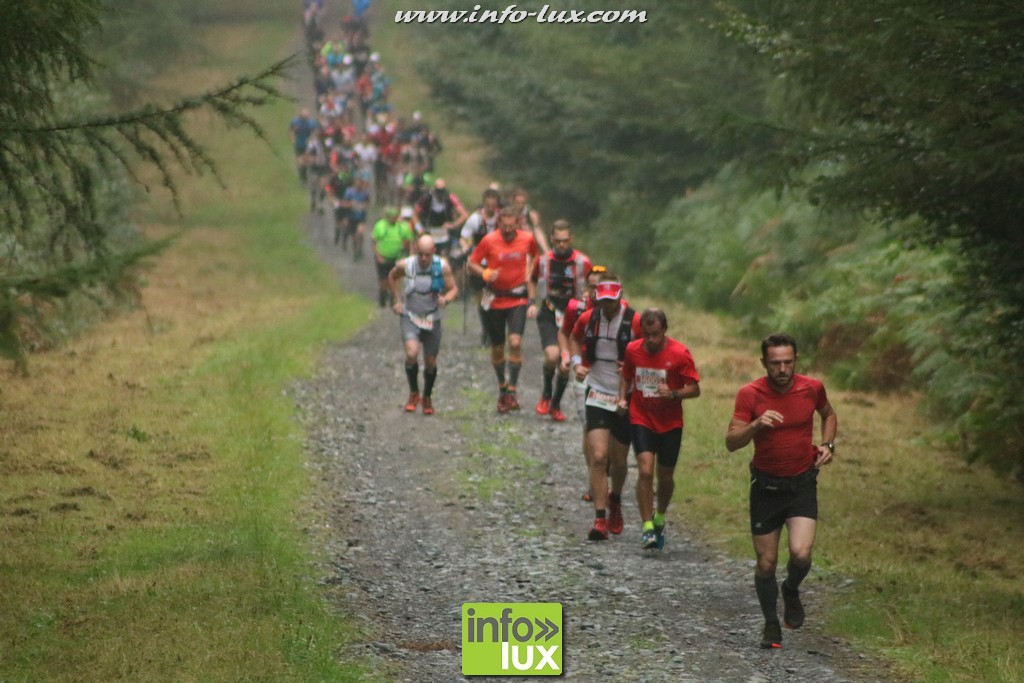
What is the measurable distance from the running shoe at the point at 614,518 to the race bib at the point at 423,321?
486 centimetres

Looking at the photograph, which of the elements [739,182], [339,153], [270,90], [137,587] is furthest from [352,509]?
[339,153]

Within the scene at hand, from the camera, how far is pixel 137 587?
10.7m

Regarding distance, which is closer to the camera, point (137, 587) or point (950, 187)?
point (137, 587)

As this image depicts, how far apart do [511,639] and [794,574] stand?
190 centimetres

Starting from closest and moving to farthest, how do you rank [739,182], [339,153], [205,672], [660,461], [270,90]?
[205,672] → [270,90] → [660,461] → [739,182] → [339,153]

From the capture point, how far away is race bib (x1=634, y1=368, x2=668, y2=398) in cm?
1155

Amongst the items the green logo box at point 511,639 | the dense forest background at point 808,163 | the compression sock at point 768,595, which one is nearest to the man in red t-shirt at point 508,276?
the dense forest background at point 808,163

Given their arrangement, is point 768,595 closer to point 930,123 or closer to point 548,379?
point 930,123

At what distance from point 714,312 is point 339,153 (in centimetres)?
1361

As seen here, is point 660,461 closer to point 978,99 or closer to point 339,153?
point 978,99

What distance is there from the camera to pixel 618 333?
12.5 meters

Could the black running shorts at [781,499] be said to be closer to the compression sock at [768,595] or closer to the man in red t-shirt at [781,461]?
the man in red t-shirt at [781,461]

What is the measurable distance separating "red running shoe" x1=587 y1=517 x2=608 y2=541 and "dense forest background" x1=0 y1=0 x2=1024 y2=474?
3.47 metres

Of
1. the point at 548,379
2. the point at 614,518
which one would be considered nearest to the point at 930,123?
the point at 614,518
